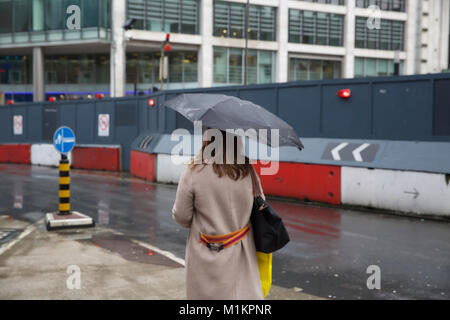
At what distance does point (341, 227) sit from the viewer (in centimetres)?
995

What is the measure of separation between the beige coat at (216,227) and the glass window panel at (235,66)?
40.3m

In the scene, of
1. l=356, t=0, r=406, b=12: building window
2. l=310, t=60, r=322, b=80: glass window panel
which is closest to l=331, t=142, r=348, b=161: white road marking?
l=310, t=60, r=322, b=80: glass window panel

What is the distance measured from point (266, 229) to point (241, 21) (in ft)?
133

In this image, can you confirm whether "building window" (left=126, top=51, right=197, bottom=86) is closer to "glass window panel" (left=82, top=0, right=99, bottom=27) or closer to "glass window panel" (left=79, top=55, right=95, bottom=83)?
"glass window panel" (left=79, top=55, right=95, bottom=83)

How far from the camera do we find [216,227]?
3.50 metres

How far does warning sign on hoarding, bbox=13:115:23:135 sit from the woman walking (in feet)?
82.7

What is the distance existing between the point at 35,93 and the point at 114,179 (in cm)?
2998

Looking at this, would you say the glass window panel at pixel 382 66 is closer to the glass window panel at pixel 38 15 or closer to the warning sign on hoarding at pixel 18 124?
the glass window panel at pixel 38 15

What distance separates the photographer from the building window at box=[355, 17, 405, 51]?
47219 millimetres

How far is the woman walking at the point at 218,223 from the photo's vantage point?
3.47m

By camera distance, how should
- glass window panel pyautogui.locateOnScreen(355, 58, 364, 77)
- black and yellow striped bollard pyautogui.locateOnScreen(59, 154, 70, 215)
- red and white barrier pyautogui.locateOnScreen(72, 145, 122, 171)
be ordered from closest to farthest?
black and yellow striped bollard pyautogui.locateOnScreen(59, 154, 70, 215) < red and white barrier pyautogui.locateOnScreen(72, 145, 122, 171) < glass window panel pyautogui.locateOnScreen(355, 58, 364, 77)

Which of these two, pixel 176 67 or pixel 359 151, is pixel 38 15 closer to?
pixel 176 67
